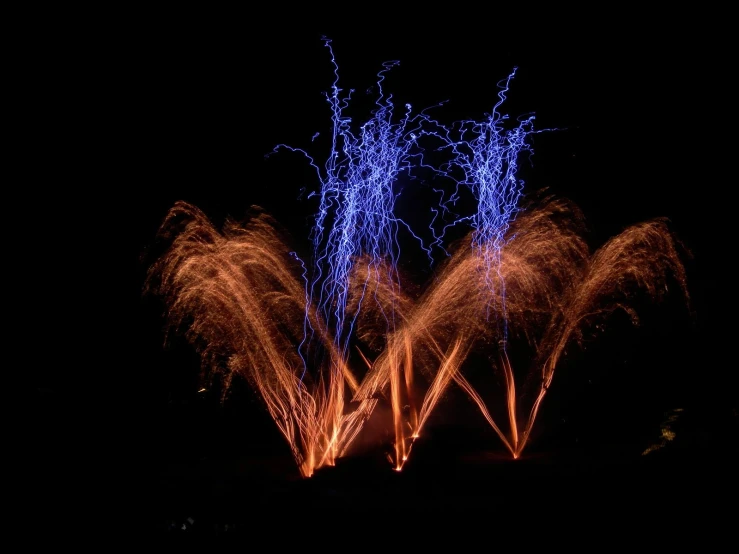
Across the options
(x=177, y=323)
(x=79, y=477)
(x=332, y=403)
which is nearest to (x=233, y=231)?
(x=177, y=323)

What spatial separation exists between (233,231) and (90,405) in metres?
4.25

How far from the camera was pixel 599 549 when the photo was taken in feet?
20.7

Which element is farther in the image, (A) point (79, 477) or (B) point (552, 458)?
(B) point (552, 458)

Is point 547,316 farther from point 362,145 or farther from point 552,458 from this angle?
point 362,145

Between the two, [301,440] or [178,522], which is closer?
[178,522]

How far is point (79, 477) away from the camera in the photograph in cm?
878

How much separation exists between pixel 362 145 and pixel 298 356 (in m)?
3.92

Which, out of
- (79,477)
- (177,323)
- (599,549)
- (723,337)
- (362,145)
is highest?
(362,145)

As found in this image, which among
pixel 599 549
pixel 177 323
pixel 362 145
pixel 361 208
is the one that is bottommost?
pixel 599 549

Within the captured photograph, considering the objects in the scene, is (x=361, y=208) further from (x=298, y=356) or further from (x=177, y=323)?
(x=177, y=323)

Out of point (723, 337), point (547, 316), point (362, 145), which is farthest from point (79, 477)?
point (723, 337)

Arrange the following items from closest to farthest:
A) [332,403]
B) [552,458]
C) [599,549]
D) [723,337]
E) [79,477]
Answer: [599,549]
[79,477]
[552,458]
[332,403]
[723,337]

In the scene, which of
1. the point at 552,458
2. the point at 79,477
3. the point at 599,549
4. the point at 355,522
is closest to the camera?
the point at 599,549

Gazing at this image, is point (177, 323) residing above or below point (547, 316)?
above
